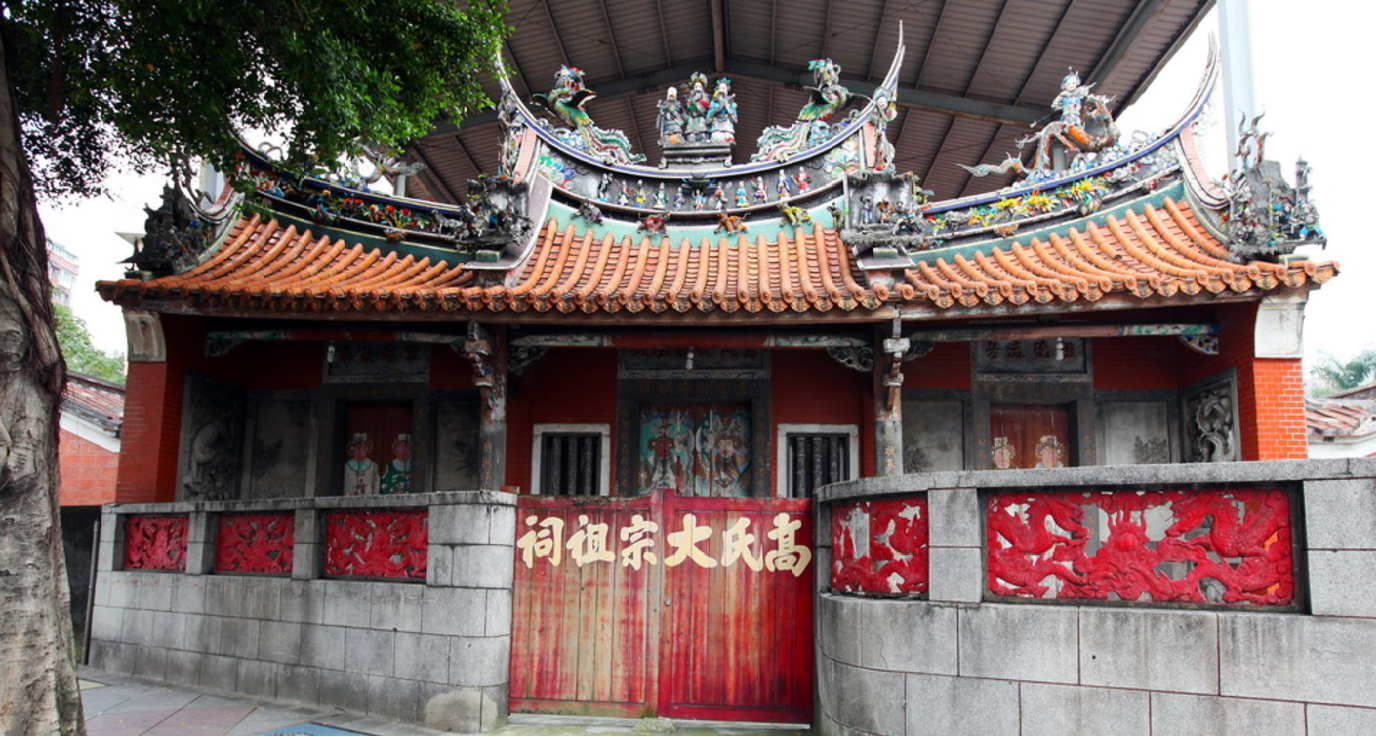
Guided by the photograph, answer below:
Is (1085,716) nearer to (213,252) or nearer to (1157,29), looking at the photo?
(213,252)

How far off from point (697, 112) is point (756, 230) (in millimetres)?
1839

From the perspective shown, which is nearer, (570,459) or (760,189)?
(570,459)

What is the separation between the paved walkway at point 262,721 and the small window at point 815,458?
14.4 feet

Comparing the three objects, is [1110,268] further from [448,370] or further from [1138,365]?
[448,370]

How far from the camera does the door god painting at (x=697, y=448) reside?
1059 centimetres

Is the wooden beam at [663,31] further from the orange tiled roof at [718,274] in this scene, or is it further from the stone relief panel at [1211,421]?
the stone relief panel at [1211,421]

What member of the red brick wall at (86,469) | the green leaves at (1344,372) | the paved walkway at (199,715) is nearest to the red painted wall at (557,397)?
the paved walkway at (199,715)

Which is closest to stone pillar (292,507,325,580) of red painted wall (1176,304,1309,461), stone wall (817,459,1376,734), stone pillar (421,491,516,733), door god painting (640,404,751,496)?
stone pillar (421,491,516,733)

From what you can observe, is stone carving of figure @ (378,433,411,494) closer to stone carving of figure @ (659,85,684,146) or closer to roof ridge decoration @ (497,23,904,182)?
roof ridge decoration @ (497,23,904,182)

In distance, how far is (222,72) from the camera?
21.8 ft

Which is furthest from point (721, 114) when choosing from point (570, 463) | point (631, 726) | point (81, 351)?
point (81, 351)

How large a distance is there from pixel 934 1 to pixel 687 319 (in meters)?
9.20

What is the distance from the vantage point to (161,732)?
646 centimetres

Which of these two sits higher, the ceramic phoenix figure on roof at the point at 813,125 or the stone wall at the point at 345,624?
the ceramic phoenix figure on roof at the point at 813,125
